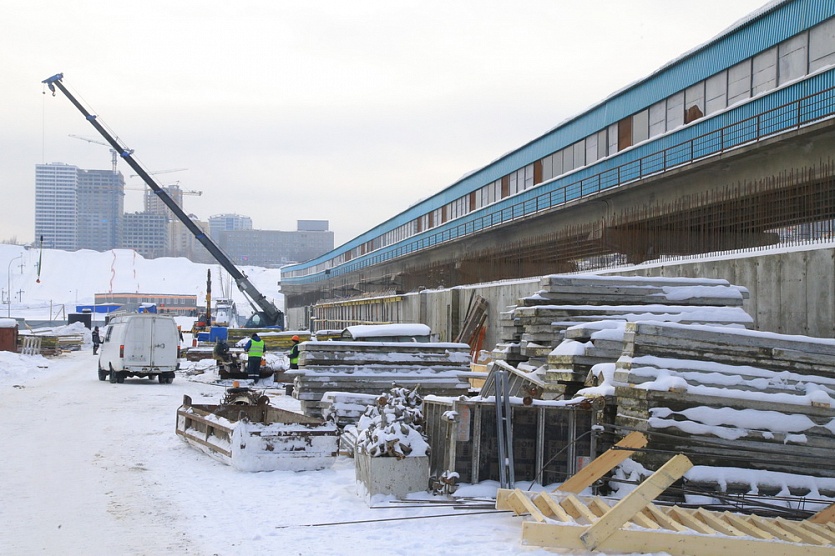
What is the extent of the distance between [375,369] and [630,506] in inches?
307

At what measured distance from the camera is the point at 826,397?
29.2 ft

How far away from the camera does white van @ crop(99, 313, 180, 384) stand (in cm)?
2522

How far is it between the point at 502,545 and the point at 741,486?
3045mm

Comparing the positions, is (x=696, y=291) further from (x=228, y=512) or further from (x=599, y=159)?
(x=599, y=159)

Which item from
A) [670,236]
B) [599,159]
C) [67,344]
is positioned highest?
[599,159]

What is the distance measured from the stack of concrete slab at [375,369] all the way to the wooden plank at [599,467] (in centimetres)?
561

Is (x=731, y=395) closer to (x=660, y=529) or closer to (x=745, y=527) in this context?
(x=745, y=527)

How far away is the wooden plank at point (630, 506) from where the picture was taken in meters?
6.80

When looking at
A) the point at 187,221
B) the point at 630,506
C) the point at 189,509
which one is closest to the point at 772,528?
the point at 630,506

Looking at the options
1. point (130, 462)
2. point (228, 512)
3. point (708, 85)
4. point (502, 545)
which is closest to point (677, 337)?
point (502, 545)

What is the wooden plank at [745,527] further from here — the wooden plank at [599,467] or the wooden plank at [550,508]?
the wooden plank at [550,508]

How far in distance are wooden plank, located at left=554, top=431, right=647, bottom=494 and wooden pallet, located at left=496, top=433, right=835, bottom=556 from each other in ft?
2.24

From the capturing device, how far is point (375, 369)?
14.2 meters

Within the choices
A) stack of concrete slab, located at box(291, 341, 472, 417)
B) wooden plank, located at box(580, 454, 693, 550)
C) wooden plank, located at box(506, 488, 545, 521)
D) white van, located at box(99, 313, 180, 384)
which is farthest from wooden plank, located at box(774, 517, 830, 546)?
white van, located at box(99, 313, 180, 384)
